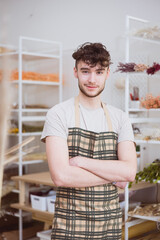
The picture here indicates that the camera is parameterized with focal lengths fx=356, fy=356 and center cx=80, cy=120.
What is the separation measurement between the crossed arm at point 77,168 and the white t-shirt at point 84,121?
0.15 ft


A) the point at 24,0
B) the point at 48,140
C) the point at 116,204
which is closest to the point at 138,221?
the point at 116,204

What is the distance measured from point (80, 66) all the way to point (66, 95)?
3125mm

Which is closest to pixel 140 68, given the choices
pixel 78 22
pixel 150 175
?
pixel 150 175

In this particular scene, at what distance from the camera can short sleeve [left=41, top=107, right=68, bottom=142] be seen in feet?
5.04

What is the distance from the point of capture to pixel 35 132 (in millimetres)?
4359

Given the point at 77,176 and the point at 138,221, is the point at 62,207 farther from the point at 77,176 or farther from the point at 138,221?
the point at 138,221

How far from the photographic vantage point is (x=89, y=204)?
1.52 meters

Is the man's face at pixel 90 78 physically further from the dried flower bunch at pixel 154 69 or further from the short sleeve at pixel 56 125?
the dried flower bunch at pixel 154 69

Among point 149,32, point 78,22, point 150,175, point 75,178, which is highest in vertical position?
point 78,22

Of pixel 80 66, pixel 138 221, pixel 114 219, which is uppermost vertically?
pixel 80 66

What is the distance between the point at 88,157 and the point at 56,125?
0.21 m

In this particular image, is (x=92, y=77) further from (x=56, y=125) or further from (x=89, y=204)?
(x=89, y=204)

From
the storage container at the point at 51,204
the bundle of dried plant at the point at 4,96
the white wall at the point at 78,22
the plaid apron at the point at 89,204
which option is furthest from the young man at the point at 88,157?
the white wall at the point at 78,22

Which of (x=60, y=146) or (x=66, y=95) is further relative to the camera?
(x=66, y=95)
